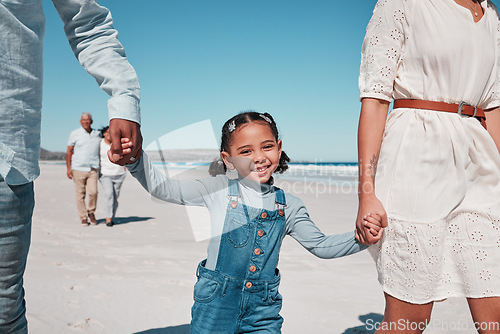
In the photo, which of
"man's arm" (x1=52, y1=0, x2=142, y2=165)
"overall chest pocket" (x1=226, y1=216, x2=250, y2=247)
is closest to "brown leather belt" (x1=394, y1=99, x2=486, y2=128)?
"overall chest pocket" (x1=226, y1=216, x2=250, y2=247)

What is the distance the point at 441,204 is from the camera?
69.1 inches

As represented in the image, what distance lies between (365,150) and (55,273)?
3812 mm

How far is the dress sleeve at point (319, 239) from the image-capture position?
6.71 feet

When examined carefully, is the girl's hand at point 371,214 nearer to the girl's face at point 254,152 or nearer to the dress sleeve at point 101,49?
the girl's face at point 254,152

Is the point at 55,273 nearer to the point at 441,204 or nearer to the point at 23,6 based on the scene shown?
the point at 23,6

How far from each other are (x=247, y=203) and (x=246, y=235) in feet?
0.58

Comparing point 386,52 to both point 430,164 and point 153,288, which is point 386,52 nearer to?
point 430,164

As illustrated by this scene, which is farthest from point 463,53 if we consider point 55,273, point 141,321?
point 55,273

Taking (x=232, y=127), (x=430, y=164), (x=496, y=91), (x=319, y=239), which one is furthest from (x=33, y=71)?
(x=496, y=91)

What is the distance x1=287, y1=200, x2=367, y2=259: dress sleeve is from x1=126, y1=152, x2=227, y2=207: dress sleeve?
1.44 feet

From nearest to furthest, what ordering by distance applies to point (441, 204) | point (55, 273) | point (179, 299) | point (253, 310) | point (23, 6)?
1. point (23, 6)
2. point (441, 204)
3. point (253, 310)
4. point (179, 299)
5. point (55, 273)

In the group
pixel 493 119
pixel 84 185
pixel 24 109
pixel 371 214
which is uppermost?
pixel 24 109

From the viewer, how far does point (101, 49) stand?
1.79 meters

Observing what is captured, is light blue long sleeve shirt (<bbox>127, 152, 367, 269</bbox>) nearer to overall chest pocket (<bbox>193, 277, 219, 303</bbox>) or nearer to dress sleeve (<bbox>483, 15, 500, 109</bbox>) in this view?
overall chest pocket (<bbox>193, 277, 219, 303</bbox>)
